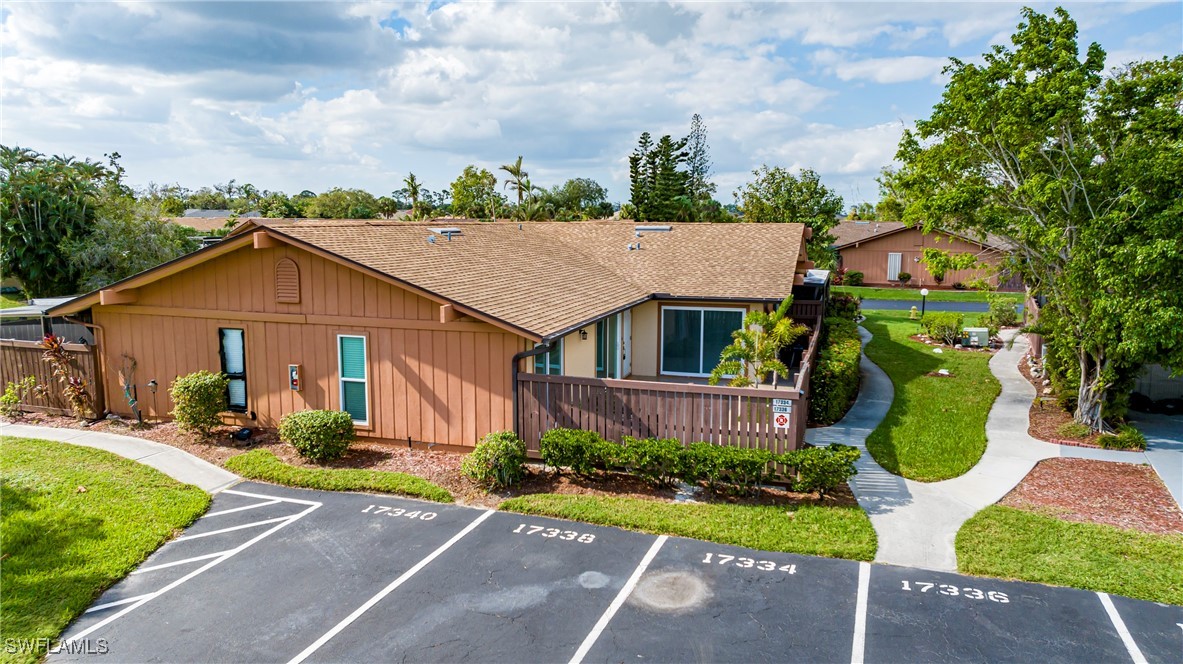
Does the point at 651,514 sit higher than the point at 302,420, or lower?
lower

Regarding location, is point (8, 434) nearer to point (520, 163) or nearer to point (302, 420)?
point (302, 420)

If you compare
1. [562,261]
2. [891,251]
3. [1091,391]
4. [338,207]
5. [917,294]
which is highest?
[338,207]

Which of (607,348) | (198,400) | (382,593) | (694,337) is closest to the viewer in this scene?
(382,593)

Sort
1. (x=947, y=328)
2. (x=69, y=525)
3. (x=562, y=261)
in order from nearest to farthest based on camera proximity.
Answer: (x=69, y=525) < (x=562, y=261) < (x=947, y=328)

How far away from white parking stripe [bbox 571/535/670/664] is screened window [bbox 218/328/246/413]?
29.7 ft

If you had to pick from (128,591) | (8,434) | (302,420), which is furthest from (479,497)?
(8,434)

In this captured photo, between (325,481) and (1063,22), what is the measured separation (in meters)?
15.4

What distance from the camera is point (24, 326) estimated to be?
18.4m

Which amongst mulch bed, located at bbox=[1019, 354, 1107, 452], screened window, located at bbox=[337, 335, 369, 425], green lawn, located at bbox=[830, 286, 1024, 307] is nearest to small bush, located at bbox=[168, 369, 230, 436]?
screened window, located at bbox=[337, 335, 369, 425]

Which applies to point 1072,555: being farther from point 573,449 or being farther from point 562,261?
point 562,261

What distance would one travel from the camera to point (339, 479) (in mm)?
10859

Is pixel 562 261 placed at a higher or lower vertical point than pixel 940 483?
higher

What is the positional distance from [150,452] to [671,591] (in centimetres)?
970

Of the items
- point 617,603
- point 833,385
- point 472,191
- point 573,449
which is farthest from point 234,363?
point 472,191
